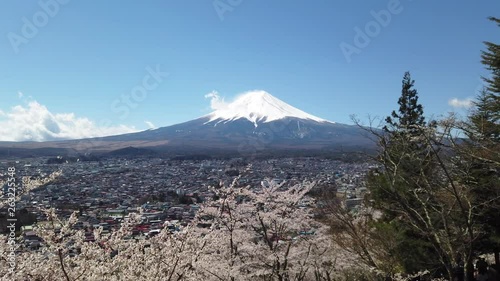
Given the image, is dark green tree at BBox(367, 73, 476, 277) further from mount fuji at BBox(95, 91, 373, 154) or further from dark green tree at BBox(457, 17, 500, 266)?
mount fuji at BBox(95, 91, 373, 154)

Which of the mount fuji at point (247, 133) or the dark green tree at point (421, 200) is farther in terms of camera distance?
the mount fuji at point (247, 133)

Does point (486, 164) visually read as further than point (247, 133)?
No

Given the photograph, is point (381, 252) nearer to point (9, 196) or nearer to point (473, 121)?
point (473, 121)

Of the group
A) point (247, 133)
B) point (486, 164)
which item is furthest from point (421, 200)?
point (247, 133)

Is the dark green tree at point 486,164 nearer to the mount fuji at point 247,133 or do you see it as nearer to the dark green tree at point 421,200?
the dark green tree at point 421,200

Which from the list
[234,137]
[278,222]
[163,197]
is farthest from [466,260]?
[234,137]

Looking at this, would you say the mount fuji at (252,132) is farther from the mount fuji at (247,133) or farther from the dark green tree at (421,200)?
the dark green tree at (421,200)

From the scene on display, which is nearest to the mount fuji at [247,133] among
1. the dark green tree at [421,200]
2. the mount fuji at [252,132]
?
the mount fuji at [252,132]

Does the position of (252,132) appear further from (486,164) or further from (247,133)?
(486,164)

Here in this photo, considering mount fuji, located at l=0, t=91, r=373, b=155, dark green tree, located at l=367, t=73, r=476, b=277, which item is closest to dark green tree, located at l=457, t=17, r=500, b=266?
dark green tree, located at l=367, t=73, r=476, b=277

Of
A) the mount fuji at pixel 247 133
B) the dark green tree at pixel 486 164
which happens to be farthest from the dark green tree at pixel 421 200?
the mount fuji at pixel 247 133

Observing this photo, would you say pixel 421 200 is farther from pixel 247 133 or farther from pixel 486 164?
pixel 247 133
